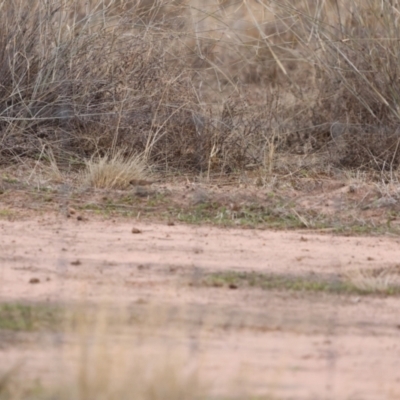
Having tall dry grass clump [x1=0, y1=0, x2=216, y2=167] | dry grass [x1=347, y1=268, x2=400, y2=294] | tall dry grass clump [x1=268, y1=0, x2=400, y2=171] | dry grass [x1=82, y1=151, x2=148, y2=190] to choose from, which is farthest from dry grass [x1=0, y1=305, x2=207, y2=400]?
tall dry grass clump [x1=268, y1=0, x2=400, y2=171]

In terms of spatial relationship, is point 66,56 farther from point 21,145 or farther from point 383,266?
point 383,266

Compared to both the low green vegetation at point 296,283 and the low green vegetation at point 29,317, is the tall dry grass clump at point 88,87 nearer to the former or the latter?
the low green vegetation at point 296,283

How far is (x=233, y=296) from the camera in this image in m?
4.88

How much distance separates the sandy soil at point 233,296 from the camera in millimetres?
3803

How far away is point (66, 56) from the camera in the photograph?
8469mm

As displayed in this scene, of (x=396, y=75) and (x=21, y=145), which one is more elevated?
(x=396, y=75)

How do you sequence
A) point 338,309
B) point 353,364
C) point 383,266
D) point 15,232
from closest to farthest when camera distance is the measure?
1. point 353,364
2. point 338,309
3. point 383,266
4. point 15,232

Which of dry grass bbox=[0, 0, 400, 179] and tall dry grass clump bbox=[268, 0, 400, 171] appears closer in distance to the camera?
dry grass bbox=[0, 0, 400, 179]

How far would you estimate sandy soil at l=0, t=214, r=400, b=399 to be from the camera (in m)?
3.80

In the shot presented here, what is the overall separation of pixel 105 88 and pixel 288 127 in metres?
1.87

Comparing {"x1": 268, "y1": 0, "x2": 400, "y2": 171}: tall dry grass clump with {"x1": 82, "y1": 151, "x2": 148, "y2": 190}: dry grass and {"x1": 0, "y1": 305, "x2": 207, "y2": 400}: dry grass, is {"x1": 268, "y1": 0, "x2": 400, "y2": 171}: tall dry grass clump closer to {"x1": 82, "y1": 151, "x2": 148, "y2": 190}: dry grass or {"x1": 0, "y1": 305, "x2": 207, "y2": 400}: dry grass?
{"x1": 82, "y1": 151, "x2": 148, "y2": 190}: dry grass

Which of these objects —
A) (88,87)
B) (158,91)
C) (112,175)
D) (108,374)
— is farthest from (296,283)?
(88,87)

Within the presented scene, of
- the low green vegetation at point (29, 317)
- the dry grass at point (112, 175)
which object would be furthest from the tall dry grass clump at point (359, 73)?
the low green vegetation at point (29, 317)

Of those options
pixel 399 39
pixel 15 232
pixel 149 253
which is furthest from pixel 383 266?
pixel 399 39
